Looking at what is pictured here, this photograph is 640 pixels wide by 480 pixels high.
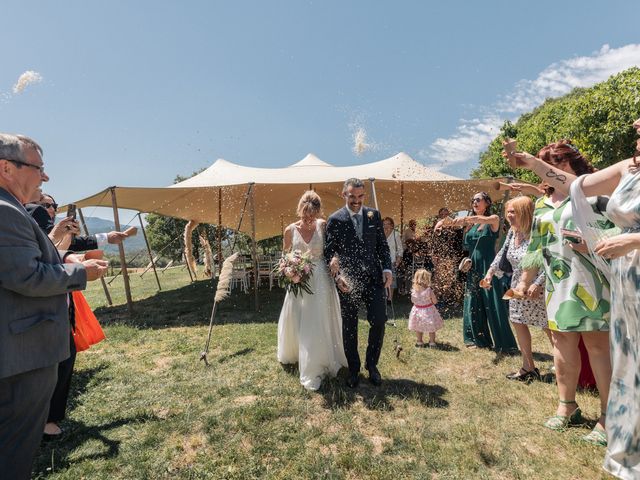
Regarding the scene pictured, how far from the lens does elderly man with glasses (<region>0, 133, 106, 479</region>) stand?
5.08 ft

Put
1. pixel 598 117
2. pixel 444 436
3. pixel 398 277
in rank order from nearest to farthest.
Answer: pixel 444 436, pixel 398 277, pixel 598 117

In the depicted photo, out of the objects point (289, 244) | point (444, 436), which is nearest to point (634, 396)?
point (444, 436)

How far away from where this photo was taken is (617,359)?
1987 millimetres

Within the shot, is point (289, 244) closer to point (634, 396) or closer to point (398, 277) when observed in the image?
point (634, 396)

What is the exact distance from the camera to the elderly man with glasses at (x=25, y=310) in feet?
5.08

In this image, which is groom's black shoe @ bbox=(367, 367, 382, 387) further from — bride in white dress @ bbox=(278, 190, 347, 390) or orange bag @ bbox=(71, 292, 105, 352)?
orange bag @ bbox=(71, 292, 105, 352)

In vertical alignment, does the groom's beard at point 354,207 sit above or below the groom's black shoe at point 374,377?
above

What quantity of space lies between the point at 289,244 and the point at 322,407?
1.77 meters

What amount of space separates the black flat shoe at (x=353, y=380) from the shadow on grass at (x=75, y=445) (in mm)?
1901

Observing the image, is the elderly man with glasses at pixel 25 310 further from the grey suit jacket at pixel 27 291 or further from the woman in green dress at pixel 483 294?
the woman in green dress at pixel 483 294

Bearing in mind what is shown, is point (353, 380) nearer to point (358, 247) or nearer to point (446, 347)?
point (358, 247)

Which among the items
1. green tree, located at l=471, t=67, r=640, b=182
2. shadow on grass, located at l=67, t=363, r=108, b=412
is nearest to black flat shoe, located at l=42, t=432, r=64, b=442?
shadow on grass, located at l=67, t=363, r=108, b=412

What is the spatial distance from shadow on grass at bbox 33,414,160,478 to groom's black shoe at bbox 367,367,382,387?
7.08 ft

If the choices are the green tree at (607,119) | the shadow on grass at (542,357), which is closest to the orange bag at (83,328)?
the shadow on grass at (542,357)
